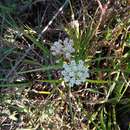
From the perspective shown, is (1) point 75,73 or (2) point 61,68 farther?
(2) point 61,68

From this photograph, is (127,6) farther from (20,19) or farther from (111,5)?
(20,19)

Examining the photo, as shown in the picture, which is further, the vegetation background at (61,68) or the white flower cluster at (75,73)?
the vegetation background at (61,68)

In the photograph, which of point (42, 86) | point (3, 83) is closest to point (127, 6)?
point (42, 86)

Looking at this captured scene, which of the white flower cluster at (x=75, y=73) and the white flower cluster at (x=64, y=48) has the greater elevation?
the white flower cluster at (x=64, y=48)

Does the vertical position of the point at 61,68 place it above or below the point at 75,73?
above
